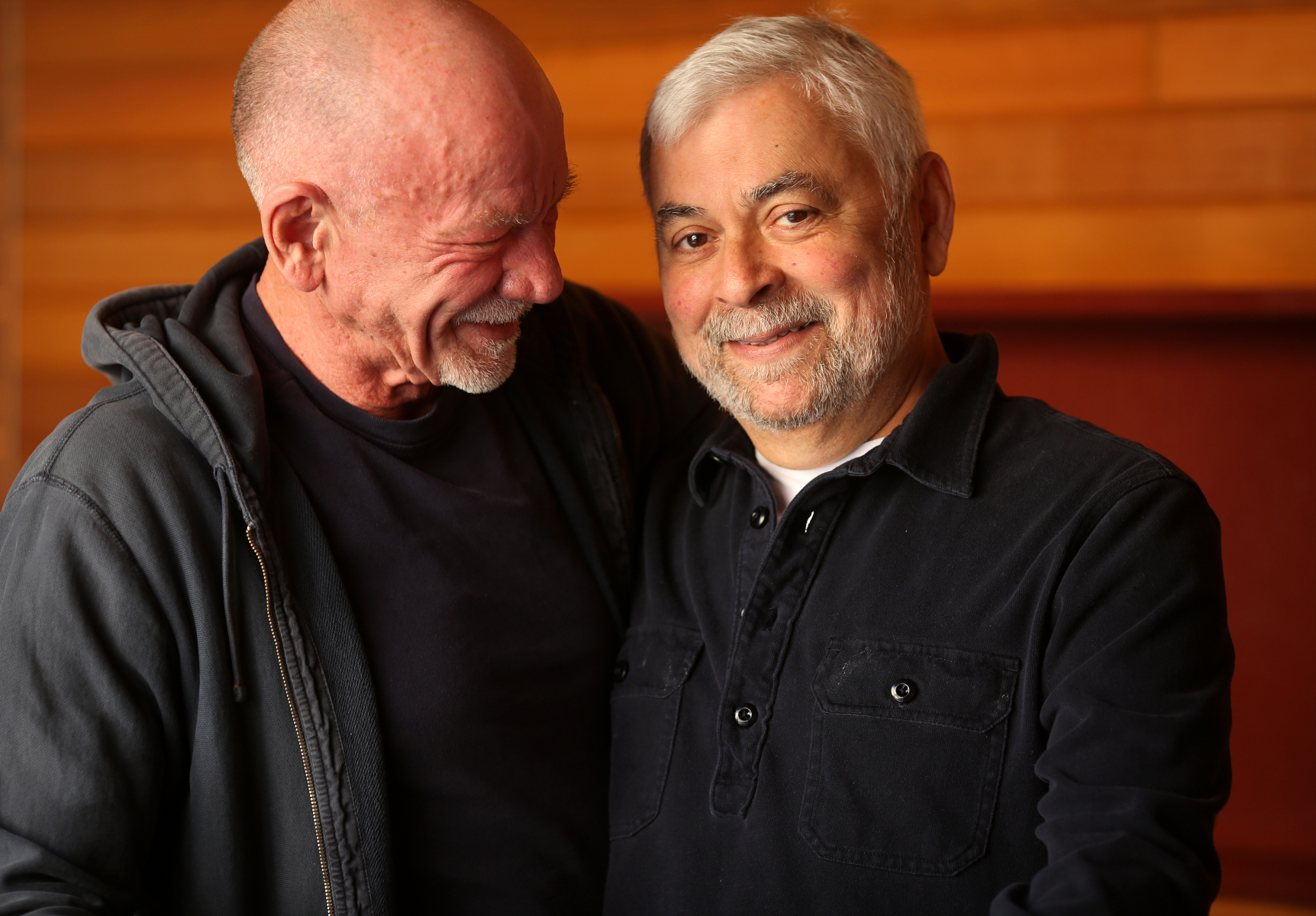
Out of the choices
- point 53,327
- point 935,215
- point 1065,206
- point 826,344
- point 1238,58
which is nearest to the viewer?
point 826,344

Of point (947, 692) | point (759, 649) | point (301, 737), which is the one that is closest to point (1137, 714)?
point (947, 692)

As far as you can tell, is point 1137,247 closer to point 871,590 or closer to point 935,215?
point 935,215

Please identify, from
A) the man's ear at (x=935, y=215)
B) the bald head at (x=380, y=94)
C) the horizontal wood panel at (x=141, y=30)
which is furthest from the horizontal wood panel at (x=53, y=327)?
the man's ear at (x=935, y=215)

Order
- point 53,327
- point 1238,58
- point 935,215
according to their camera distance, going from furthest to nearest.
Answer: point 53,327, point 1238,58, point 935,215

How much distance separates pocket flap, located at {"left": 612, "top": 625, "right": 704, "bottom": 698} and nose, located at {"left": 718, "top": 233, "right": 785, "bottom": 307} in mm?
433

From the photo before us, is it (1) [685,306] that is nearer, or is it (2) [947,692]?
(2) [947,692]

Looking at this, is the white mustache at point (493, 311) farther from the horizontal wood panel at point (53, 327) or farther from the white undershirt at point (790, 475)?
the horizontal wood panel at point (53, 327)

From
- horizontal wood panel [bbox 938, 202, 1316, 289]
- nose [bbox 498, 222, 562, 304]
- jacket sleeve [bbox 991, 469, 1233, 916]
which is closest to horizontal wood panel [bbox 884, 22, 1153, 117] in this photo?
horizontal wood panel [bbox 938, 202, 1316, 289]

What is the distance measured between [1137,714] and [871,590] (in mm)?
324

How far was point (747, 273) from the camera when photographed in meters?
1.40

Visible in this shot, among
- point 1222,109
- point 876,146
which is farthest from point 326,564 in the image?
point 1222,109

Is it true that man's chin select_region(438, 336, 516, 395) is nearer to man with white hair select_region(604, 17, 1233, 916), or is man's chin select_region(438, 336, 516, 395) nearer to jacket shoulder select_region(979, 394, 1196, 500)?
man with white hair select_region(604, 17, 1233, 916)

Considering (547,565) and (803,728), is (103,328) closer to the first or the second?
(547,565)

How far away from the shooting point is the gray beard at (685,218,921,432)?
4.66ft
